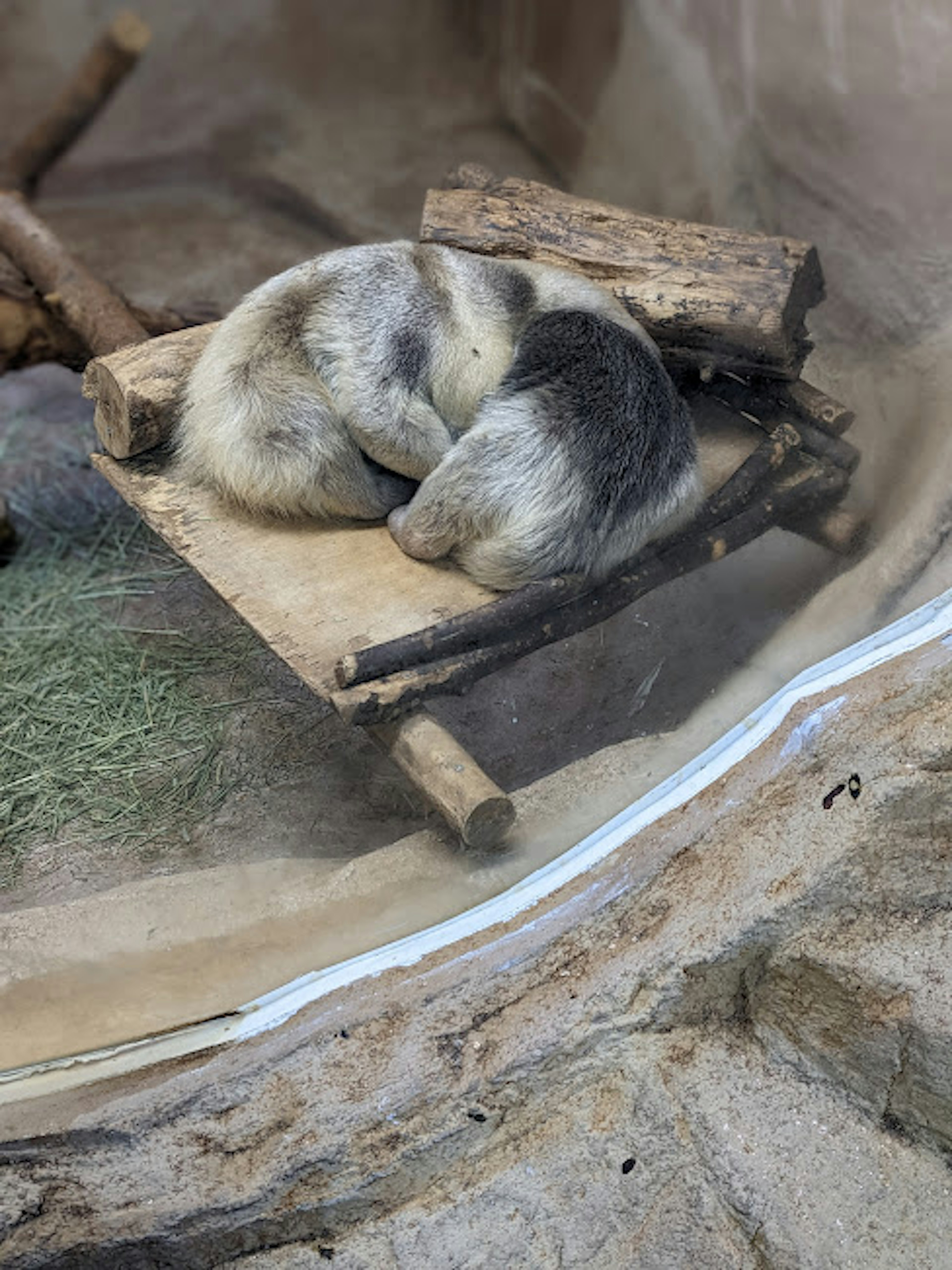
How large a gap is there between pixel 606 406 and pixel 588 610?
0.55 m

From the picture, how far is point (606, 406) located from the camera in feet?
9.90

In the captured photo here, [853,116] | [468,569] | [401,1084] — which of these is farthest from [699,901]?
[853,116]

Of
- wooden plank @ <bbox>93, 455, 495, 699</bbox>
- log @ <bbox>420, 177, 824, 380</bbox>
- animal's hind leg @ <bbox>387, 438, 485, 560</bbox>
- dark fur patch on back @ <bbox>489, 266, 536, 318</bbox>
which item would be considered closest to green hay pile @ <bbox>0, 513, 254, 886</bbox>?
wooden plank @ <bbox>93, 455, 495, 699</bbox>

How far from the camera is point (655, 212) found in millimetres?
4215

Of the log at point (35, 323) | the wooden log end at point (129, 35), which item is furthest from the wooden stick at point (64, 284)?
the wooden log end at point (129, 35)

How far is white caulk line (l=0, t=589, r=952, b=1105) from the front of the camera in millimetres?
2238

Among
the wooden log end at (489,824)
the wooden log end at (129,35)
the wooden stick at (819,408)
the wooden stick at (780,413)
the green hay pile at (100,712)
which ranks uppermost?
the wooden stick at (819,408)

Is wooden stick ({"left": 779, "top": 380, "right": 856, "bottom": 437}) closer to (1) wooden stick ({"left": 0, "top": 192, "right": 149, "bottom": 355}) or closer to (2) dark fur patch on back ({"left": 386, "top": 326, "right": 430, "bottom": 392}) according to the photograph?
(2) dark fur patch on back ({"left": 386, "top": 326, "right": 430, "bottom": 392})

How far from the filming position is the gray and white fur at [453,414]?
9.73ft

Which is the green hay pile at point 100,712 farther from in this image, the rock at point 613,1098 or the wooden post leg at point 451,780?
the rock at point 613,1098

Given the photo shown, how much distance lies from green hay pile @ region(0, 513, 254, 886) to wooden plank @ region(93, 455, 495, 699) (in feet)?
0.58

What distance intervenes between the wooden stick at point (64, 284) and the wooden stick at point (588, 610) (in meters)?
1.80

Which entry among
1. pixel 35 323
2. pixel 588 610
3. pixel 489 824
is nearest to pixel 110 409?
pixel 35 323

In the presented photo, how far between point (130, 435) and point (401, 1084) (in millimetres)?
→ 1972
